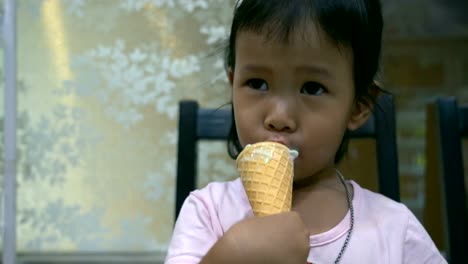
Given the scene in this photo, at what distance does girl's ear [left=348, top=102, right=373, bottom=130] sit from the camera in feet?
2.65

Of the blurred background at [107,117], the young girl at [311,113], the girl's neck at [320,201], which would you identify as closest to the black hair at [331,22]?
the young girl at [311,113]

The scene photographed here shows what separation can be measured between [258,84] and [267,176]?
15 centimetres

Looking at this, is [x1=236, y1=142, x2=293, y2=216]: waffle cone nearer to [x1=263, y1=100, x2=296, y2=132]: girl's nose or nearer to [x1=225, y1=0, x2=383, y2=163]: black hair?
[x1=263, y1=100, x2=296, y2=132]: girl's nose

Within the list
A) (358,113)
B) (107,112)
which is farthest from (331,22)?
(107,112)


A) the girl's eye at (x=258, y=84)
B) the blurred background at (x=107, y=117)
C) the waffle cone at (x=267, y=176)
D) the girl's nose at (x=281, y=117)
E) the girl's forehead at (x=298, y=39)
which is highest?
the girl's forehead at (x=298, y=39)

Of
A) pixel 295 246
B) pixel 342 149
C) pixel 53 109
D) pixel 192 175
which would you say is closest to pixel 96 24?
pixel 53 109

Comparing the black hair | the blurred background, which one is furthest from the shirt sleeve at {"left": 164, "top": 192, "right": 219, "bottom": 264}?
the blurred background

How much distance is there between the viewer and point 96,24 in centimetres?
170

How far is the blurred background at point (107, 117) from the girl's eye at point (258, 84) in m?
0.97

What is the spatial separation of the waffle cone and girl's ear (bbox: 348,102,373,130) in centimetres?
20

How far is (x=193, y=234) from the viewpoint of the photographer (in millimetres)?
718

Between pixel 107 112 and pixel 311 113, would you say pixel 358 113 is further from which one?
pixel 107 112

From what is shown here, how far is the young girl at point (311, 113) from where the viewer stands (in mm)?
672

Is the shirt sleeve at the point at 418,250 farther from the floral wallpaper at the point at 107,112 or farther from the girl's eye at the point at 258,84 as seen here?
the floral wallpaper at the point at 107,112
